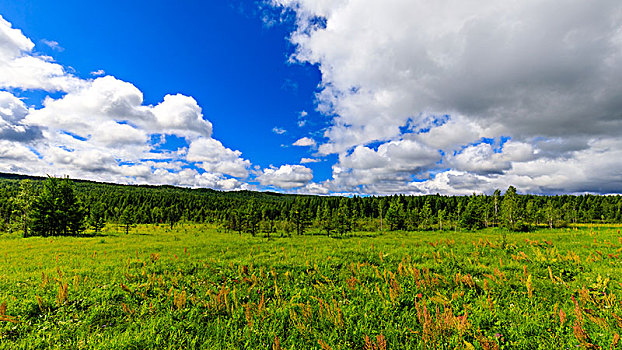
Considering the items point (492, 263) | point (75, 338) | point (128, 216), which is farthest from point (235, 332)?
point (128, 216)

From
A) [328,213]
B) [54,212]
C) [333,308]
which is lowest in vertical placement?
[328,213]

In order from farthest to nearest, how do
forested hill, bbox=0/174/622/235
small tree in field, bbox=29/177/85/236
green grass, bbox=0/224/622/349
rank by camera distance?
forested hill, bbox=0/174/622/235 → small tree in field, bbox=29/177/85/236 → green grass, bbox=0/224/622/349

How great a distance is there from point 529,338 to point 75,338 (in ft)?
31.7

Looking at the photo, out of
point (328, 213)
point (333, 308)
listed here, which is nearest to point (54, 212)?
point (333, 308)

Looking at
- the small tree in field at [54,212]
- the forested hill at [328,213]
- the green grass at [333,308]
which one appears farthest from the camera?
the forested hill at [328,213]

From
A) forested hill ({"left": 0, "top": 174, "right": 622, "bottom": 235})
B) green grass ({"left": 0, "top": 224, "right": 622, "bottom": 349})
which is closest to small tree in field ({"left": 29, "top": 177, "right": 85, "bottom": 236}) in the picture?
forested hill ({"left": 0, "top": 174, "right": 622, "bottom": 235})

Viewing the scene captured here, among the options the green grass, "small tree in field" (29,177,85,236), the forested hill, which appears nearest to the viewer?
the green grass

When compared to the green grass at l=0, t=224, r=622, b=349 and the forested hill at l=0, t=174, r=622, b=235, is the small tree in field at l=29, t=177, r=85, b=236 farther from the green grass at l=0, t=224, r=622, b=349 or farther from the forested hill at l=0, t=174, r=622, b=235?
the green grass at l=0, t=224, r=622, b=349

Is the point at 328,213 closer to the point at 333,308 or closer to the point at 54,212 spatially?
the point at 54,212

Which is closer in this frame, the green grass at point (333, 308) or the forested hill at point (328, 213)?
the green grass at point (333, 308)

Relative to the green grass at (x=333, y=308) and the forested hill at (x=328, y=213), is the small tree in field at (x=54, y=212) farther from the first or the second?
the green grass at (x=333, y=308)

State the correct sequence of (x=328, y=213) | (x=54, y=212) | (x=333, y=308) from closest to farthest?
(x=333, y=308)
(x=54, y=212)
(x=328, y=213)

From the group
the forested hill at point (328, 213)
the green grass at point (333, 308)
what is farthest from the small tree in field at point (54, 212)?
the green grass at point (333, 308)

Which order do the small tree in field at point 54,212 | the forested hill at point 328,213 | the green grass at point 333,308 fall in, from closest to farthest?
the green grass at point 333,308, the small tree in field at point 54,212, the forested hill at point 328,213
